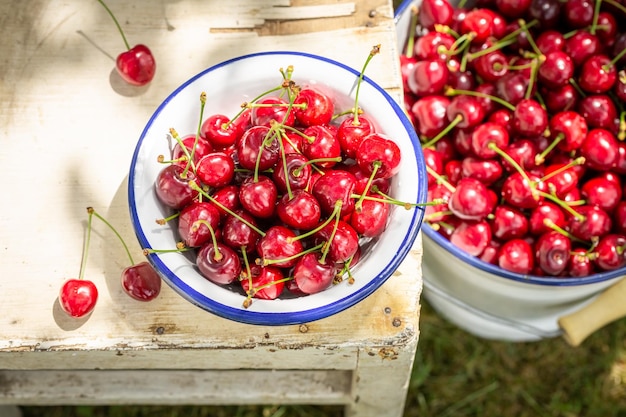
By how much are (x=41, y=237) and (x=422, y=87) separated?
0.76 m

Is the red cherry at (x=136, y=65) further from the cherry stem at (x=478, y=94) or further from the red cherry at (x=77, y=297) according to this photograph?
the cherry stem at (x=478, y=94)

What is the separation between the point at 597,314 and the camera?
1.43 metres

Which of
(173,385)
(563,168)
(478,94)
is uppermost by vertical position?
(478,94)

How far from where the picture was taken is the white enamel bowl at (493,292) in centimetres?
128

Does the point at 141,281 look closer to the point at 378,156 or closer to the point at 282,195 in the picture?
the point at 282,195

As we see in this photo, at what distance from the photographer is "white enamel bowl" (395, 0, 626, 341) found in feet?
4.20

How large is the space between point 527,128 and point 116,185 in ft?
2.50

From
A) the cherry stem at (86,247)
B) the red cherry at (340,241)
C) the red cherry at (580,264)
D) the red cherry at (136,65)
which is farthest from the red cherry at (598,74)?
the cherry stem at (86,247)

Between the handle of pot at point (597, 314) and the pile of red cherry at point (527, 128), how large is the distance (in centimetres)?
8

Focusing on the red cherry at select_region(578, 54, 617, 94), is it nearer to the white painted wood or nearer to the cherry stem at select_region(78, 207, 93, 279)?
the white painted wood

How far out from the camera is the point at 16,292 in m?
1.09

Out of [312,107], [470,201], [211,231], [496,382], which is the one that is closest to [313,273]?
[211,231]

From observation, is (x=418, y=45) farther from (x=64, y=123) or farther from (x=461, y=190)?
(x=64, y=123)

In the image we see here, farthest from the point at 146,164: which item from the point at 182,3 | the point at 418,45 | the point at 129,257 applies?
the point at 418,45
